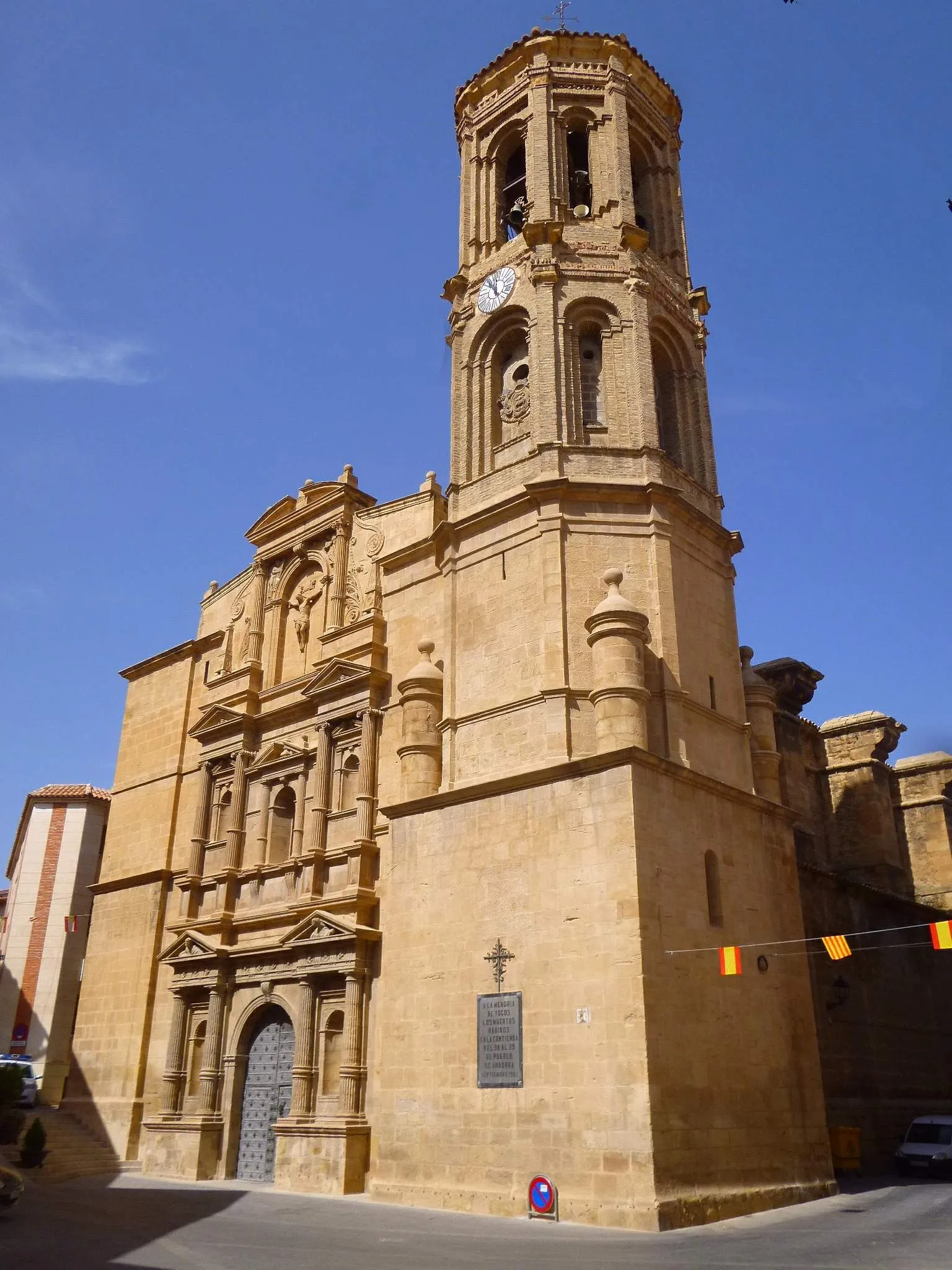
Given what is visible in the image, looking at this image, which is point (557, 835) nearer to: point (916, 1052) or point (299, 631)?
point (299, 631)

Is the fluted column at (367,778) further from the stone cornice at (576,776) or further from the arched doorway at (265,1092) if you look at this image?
the arched doorway at (265,1092)

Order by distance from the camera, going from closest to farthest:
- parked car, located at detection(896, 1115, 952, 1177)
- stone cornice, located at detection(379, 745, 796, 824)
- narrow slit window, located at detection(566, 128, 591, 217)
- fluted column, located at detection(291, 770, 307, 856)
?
stone cornice, located at detection(379, 745, 796, 824) < parked car, located at detection(896, 1115, 952, 1177) < fluted column, located at detection(291, 770, 307, 856) < narrow slit window, located at detection(566, 128, 591, 217)

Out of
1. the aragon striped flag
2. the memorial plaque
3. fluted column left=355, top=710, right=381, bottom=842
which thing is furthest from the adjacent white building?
the aragon striped flag

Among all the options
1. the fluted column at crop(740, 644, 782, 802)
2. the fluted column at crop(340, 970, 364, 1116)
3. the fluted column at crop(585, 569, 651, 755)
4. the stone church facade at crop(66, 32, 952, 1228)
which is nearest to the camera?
the stone church facade at crop(66, 32, 952, 1228)

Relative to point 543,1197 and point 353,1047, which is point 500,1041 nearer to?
point 543,1197

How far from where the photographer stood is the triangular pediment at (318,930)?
18500 millimetres

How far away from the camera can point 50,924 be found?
106ft

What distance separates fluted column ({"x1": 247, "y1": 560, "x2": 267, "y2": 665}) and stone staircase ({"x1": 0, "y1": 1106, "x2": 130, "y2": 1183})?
10.3 metres

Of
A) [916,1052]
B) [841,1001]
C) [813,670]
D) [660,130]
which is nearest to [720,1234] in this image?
[841,1001]

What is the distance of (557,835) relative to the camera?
15602 millimetres

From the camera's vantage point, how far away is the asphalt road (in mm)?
10797

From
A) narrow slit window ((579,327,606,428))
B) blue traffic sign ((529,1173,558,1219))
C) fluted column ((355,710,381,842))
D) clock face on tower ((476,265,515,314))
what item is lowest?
blue traffic sign ((529,1173,558,1219))

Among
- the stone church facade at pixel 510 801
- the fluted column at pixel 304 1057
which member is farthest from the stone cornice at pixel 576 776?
the fluted column at pixel 304 1057

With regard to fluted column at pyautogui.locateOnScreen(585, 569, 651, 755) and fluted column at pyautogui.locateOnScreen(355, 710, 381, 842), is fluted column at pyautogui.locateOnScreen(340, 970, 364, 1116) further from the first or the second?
fluted column at pyautogui.locateOnScreen(585, 569, 651, 755)
